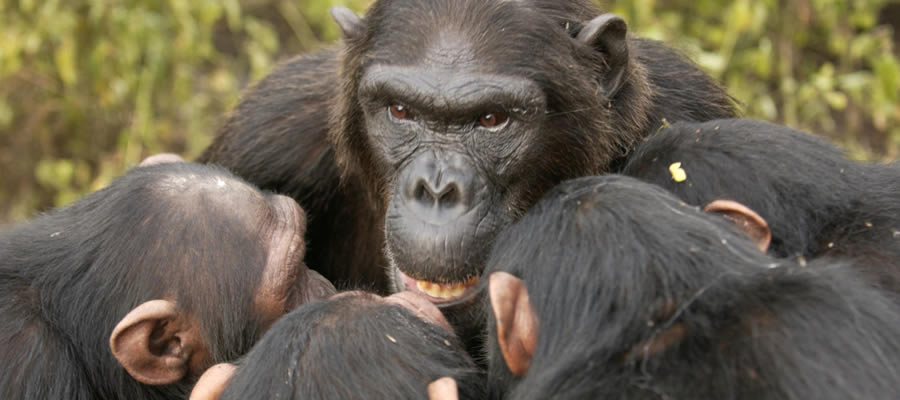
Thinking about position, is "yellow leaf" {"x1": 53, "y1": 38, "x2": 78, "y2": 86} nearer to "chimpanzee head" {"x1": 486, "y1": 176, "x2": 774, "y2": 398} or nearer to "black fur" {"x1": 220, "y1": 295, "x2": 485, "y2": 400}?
"black fur" {"x1": 220, "y1": 295, "x2": 485, "y2": 400}

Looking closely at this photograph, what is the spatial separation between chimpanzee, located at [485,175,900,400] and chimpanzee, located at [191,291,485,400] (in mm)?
262

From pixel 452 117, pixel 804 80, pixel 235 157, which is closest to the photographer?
pixel 452 117

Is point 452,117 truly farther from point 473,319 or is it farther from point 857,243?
point 857,243

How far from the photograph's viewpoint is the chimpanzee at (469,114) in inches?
222

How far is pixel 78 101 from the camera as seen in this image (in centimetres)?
1091

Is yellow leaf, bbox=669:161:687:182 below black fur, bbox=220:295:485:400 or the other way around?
the other way around

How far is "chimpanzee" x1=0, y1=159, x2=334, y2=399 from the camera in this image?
5586mm

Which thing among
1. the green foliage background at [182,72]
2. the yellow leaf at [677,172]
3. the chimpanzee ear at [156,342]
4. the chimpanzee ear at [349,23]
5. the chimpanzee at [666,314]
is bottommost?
the green foliage background at [182,72]

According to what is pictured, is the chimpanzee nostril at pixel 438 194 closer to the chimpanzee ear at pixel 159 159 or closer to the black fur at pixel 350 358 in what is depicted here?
the black fur at pixel 350 358

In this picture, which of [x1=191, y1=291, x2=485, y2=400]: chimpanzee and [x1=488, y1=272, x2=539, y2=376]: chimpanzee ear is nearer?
[x1=488, y1=272, x2=539, y2=376]: chimpanzee ear

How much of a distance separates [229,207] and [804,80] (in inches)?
305

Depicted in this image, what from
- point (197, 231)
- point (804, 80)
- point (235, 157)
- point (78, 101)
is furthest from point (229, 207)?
point (804, 80)

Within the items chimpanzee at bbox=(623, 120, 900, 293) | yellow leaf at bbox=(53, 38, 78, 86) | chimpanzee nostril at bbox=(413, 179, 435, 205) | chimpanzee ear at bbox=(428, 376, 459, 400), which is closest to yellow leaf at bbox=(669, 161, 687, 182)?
chimpanzee at bbox=(623, 120, 900, 293)

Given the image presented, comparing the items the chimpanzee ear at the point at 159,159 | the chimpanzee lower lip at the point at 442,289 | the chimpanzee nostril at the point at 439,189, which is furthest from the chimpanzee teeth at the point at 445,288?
the chimpanzee ear at the point at 159,159
